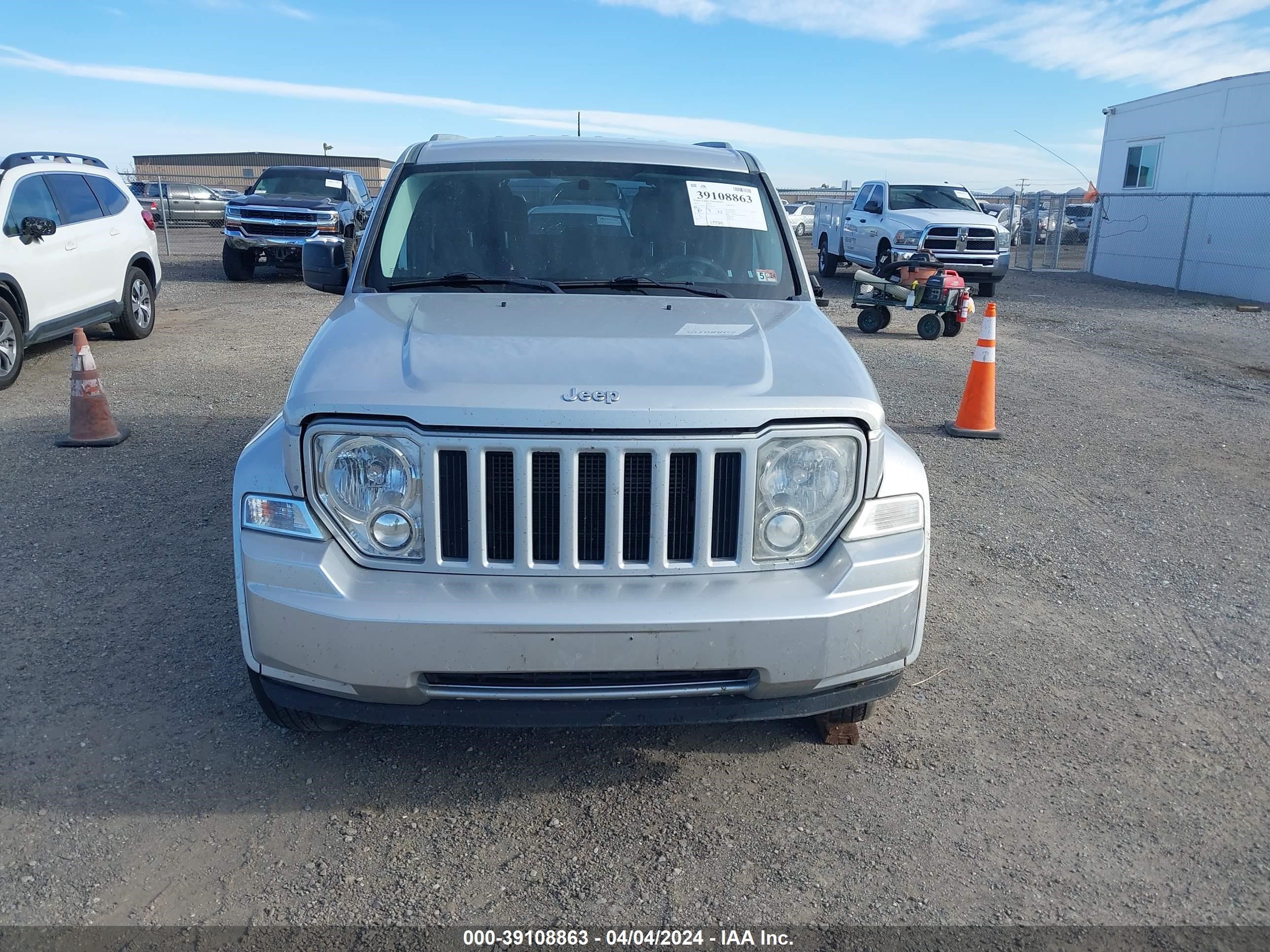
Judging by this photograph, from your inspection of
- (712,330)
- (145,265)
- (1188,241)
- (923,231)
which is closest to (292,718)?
(712,330)

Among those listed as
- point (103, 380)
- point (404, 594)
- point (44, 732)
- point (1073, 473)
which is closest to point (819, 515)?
point (404, 594)

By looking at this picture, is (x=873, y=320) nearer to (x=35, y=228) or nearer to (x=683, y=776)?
(x=35, y=228)

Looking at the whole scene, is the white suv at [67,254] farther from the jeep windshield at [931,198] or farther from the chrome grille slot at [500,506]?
the jeep windshield at [931,198]

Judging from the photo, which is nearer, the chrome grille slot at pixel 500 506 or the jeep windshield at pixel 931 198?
the chrome grille slot at pixel 500 506

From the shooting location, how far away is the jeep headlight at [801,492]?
109 inches

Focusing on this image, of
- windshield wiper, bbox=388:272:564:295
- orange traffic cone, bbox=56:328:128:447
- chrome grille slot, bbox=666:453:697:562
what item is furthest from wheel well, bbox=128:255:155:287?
chrome grille slot, bbox=666:453:697:562

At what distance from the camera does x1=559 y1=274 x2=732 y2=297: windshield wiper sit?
12.6 ft

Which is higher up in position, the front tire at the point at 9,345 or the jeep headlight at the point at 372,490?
the jeep headlight at the point at 372,490

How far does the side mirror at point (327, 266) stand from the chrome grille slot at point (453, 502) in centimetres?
204

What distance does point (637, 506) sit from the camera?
272 cm

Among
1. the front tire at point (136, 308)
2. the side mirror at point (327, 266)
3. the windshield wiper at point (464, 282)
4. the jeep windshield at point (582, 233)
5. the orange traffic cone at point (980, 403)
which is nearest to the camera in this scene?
the windshield wiper at point (464, 282)

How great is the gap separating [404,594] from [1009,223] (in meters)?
33.7

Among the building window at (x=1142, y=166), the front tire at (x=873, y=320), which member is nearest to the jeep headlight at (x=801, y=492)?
the front tire at (x=873, y=320)

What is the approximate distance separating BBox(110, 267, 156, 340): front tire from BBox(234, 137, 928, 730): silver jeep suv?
929 centimetres
